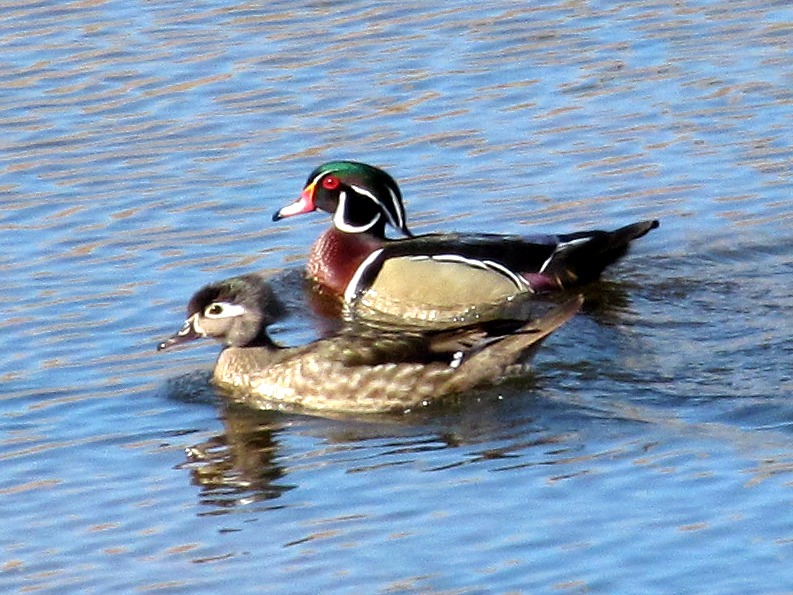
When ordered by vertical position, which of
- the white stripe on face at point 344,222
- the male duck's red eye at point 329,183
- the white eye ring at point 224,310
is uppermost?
the male duck's red eye at point 329,183

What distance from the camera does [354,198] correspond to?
577 inches

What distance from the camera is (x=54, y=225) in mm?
14594

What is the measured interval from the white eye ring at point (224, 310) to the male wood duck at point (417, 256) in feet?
6.58

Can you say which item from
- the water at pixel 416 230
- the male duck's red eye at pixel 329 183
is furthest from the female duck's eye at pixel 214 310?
the male duck's red eye at pixel 329 183

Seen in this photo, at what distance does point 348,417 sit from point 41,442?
5.37ft

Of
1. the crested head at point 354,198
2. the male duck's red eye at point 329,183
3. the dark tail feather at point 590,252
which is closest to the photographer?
the dark tail feather at point 590,252

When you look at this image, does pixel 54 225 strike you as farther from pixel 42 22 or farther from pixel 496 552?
pixel 496 552

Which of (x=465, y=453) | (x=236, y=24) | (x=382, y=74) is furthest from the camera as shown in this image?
(x=236, y=24)

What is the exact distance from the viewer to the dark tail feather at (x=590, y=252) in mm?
13531

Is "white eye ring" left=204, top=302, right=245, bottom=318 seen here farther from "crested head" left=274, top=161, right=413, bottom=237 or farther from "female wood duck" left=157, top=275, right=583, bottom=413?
"crested head" left=274, top=161, right=413, bottom=237

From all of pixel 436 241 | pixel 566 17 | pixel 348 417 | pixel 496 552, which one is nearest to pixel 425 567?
pixel 496 552

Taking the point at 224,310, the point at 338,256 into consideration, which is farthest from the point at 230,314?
the point at 338,256

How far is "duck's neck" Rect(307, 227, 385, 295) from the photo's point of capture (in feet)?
46.6

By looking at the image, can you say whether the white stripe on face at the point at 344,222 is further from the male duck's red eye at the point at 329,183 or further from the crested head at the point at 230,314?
the crested head at the point at 230,314
